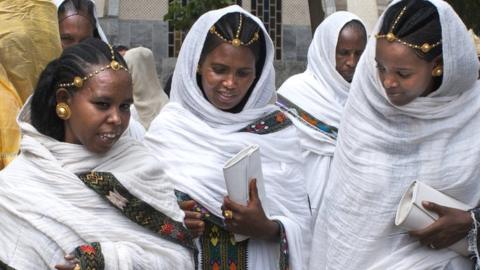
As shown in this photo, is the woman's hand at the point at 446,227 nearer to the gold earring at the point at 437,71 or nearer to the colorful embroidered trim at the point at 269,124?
the gold earring at the point at 437,71

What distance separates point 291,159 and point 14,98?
1278mm

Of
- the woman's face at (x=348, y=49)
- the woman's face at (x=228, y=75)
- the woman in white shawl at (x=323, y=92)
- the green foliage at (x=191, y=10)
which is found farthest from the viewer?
the green foliage at (x=191, y=10)

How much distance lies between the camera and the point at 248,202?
14.3ft

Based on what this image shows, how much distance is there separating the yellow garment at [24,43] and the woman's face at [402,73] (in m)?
1.54

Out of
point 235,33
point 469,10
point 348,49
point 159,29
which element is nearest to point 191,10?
point 469,10

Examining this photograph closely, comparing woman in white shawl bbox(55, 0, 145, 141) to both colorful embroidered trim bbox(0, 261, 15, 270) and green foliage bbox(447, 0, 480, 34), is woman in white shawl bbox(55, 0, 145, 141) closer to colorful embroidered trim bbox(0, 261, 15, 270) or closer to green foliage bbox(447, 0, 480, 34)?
colorful embroidered trim bbox(0, 261, 15, 270)

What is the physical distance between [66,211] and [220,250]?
1151mm

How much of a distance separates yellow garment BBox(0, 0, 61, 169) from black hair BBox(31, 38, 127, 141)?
745 millimetres

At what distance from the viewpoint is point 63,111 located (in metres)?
3.68

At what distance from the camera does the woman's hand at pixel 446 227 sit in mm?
4234

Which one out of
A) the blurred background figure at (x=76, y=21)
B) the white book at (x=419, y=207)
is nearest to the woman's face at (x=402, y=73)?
the white book at (x=419, y=207)

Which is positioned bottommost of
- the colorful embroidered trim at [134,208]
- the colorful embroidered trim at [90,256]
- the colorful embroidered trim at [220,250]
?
the colorful embroidered trim at [220,250]

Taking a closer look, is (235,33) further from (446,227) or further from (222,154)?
(446,227)

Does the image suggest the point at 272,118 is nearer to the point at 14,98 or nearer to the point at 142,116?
the point at 14,98
